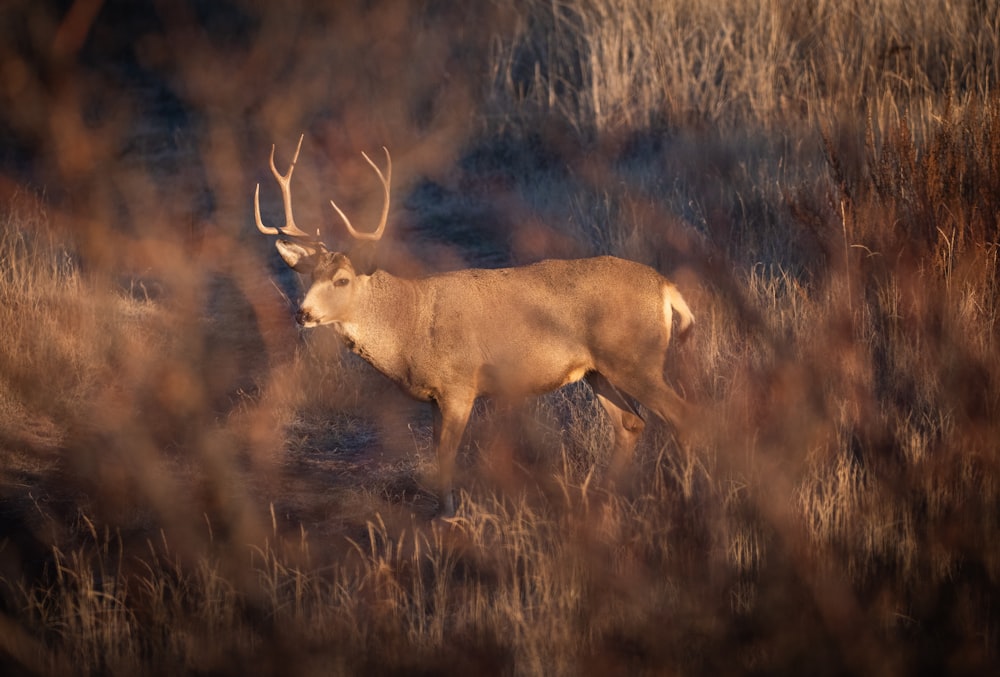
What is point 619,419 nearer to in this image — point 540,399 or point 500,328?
point 500,328

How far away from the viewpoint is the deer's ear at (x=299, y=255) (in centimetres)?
695

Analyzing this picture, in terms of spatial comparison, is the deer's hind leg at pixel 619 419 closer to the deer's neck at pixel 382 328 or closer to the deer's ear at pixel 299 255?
the deer's neck at pixel 382 328

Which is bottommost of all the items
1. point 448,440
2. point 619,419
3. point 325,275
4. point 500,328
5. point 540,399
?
point 540,399

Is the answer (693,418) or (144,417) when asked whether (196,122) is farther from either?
(693,418)

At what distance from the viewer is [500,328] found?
21.9 ft

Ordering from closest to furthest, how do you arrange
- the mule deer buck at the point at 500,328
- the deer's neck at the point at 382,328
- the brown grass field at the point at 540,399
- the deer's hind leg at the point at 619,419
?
the brown grass field at the point at 540,399, the mule deer buck at the point at 500,328, the deer's neck at the point at 382,328, the deer's hind leg at the point at 619,419

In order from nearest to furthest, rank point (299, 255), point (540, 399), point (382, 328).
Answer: point (382, 328), point (299, 255), point (540, 399)

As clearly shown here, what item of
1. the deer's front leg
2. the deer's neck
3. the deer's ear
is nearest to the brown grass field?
the deer's front leg

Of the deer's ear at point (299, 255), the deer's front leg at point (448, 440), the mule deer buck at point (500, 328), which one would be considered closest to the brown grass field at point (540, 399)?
the deer's front leg at point (448, 440)

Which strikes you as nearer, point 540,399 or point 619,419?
point 619,419

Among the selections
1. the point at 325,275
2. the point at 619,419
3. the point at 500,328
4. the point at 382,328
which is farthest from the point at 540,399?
the point at 325,275

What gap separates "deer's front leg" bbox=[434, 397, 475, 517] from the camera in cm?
659

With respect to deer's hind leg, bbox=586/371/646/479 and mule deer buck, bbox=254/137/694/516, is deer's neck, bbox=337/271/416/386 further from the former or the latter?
deer's hind leg, bbox=586/371/646/479

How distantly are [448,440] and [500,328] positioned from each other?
68cm
